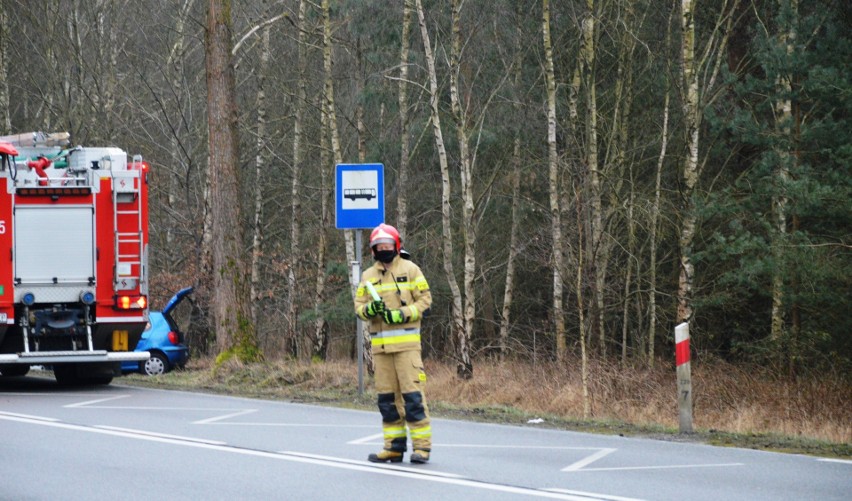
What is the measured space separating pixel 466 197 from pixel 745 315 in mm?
9220

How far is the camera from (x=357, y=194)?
14547 millimetres

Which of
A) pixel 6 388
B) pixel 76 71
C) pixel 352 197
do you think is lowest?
pixel 6 388

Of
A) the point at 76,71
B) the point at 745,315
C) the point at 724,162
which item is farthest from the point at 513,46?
the point at 76,71

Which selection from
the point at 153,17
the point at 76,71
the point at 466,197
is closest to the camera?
the point at 466,197

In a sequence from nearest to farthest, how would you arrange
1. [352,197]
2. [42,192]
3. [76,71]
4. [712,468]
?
[712,468], [352,197], [42,192], [76,71]

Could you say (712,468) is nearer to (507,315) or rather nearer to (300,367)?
(300,367)

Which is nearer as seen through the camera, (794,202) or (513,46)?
(794,202)

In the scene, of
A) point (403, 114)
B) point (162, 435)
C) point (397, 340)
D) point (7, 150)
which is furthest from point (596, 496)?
point (403, 114)

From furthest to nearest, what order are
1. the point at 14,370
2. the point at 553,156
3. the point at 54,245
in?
the point at 553,156
the point at 14,370
the point at 54,245

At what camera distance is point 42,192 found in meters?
16.3

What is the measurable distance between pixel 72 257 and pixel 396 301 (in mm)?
8460

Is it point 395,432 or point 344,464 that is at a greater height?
point 395,432

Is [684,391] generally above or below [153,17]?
below

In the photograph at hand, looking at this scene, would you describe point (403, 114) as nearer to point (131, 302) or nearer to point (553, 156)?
point (553, 156)
